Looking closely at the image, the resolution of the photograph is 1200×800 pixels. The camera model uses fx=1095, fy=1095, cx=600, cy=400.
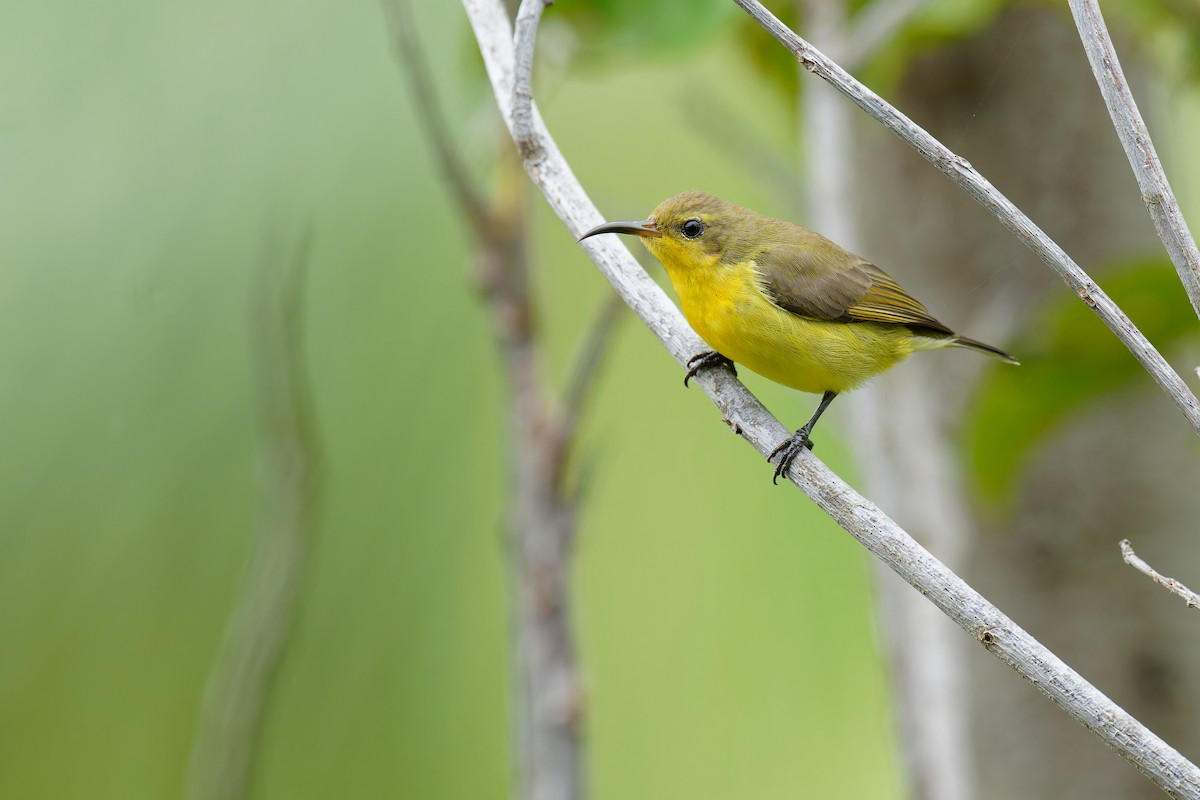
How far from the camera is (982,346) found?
1522 millimetres

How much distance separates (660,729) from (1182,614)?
1.26m

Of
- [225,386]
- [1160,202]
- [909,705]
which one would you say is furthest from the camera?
[225,386]

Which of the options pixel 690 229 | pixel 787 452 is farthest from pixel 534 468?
pixel 690 229

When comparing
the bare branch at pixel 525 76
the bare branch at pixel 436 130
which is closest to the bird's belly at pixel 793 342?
the bare branch at pixel 436 130

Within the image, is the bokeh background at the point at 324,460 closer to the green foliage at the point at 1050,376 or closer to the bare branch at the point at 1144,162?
the green foliage at the point at 1050,376

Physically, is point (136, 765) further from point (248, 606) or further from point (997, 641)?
point (997, 641)

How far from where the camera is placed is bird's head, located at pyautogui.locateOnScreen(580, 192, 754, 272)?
5.51 feet

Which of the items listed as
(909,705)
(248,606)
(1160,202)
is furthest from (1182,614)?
(248,606)

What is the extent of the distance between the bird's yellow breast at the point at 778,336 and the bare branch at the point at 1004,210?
70cm

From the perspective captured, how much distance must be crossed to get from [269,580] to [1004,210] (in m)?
0.95

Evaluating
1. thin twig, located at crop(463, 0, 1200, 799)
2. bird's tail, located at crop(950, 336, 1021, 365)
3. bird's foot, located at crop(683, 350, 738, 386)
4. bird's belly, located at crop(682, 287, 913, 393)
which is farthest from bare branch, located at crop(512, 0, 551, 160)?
bird's tail, located at crop(950, 336, 1021, 365)

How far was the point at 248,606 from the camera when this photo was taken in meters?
1.35

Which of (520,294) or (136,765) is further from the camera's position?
(136,765)

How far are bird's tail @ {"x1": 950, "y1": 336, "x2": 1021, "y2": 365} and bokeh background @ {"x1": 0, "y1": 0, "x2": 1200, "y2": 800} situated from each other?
0.56m
